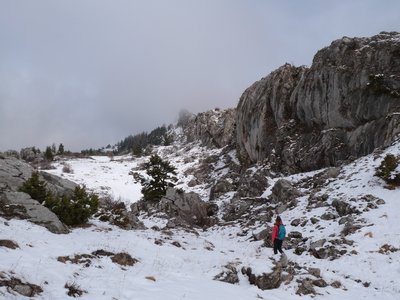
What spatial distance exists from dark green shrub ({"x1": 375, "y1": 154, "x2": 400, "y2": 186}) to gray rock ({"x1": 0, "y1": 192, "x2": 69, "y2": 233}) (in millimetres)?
20015

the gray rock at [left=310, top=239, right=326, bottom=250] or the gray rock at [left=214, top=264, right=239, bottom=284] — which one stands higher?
the gray rock at [left=310, top=239, right=326, bottom=250]

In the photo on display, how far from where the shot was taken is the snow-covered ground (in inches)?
376

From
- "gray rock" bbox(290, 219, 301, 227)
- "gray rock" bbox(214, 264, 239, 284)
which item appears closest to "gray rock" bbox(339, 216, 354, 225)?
"gray rock" bbox(290, 219, 301, 227)

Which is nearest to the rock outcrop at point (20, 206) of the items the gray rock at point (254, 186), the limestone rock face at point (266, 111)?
the gray rock at point (254, 186)

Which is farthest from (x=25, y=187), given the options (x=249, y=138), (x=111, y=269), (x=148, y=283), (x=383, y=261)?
(x=249, y=138)

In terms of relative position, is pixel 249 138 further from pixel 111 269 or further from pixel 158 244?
pixel 111 269

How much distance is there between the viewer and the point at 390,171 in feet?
76.4

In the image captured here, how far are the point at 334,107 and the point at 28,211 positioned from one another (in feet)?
99.0

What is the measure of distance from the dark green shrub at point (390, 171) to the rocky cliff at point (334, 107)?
20.4 ft

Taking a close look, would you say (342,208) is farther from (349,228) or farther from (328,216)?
(349,228)

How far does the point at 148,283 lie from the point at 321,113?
3158 cm

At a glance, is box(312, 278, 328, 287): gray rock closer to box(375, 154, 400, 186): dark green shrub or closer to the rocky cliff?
box(375, 154, 400, 186): dark green shrub

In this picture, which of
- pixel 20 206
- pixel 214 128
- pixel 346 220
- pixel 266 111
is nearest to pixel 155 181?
pixel 266 111

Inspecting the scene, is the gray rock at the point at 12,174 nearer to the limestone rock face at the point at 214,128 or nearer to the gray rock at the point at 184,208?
the gray rock at the point at 184,208
